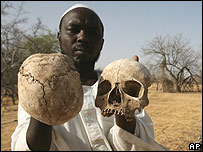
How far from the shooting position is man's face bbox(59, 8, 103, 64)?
1371 mm

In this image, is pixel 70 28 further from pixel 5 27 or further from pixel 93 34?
pixel 5 27

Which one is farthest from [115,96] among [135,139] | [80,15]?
[80,15]

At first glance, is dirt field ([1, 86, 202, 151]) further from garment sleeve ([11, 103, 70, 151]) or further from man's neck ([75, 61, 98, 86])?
garment sleeve ([11, 103, 70, 151])

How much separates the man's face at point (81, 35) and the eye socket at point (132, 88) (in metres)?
0.40

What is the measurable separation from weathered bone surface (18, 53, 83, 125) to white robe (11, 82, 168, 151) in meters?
0.42

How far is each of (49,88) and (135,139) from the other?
72 centimetres

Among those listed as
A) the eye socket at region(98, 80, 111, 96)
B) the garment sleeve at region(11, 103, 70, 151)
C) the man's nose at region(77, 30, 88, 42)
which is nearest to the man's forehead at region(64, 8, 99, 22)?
the man's nose at region(77, 30, 88, 42)

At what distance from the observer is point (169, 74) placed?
2017cm

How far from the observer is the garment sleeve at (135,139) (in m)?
1.27

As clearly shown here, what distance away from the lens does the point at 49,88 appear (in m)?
0.84

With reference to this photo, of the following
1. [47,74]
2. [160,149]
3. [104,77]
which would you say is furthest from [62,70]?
[160,149]

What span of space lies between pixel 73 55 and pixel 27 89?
0.60m

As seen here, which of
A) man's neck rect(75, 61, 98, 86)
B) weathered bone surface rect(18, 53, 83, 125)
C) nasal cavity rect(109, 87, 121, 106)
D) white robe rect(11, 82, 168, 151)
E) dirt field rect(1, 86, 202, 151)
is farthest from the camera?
dirt field rect(1, 86, 202, 151)

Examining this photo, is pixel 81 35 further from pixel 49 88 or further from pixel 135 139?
pixel 135 139
